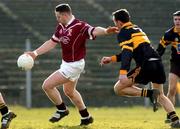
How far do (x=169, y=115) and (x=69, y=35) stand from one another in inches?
91.8

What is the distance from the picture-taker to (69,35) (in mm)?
11766

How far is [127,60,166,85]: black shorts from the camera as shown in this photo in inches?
436

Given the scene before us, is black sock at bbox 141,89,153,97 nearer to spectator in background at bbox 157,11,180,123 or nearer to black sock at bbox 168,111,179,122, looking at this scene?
black sock at bbox 168,111,179,122

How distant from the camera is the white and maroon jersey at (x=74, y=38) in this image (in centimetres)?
1176

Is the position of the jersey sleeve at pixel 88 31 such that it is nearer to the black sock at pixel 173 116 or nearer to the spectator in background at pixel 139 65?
the spectator in background at pixel 139 65

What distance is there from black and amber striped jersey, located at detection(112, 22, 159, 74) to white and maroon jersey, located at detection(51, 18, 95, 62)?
1.01 meters

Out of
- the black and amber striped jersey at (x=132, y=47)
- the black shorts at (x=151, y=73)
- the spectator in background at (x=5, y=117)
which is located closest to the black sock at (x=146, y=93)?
the black shorts at (x=151, y=73)

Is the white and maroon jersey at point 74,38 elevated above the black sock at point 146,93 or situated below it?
above

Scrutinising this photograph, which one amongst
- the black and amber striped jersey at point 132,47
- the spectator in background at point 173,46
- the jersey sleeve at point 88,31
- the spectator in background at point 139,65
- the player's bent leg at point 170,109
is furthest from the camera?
the spectator in background at point 173,46

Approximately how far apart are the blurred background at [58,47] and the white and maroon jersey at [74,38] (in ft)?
33.7

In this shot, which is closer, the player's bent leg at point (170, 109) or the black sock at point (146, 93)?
the black sock at point (146, 93)

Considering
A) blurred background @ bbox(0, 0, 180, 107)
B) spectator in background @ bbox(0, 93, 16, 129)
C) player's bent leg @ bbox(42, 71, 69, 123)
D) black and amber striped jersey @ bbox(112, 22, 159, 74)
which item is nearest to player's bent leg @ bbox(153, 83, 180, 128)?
black and amber striped jersey @ bbox(112, 22, 159, 74)

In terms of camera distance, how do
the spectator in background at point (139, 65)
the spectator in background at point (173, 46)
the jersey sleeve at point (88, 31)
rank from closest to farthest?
the spectator in background at point (139, 65) → the jersey sleeve at point (88, 31) → the spectator in background at point (173, 46)

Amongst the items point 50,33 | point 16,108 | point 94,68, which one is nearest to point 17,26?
point 50,33
